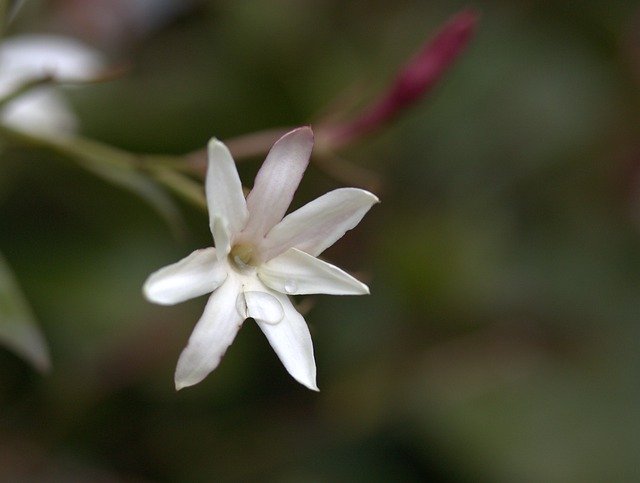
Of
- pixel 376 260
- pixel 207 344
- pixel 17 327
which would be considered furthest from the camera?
pixel 376 260

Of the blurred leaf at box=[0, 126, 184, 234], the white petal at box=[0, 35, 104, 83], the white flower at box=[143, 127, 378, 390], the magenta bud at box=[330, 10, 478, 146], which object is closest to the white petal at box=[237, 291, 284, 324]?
the white flower at box=[143, 127, 378, 390]

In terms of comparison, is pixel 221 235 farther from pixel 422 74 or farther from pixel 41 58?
pixel 41 58

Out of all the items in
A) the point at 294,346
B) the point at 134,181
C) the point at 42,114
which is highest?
the point at 42,114

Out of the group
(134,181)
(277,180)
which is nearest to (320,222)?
(277,180)

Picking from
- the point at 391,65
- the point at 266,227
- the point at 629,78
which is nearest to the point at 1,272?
the point at 266,227

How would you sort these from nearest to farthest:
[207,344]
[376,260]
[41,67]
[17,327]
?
[207,344] < [17,327] < [41,67] < [376,260]

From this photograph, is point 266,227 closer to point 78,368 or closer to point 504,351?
point 78,368

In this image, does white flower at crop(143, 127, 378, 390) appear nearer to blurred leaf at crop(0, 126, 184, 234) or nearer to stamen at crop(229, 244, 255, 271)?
stamen at crop(229, 244, 255, 271)
